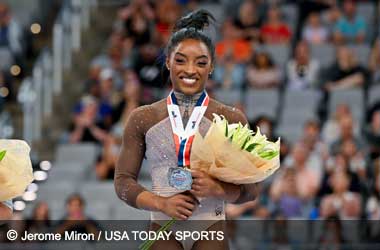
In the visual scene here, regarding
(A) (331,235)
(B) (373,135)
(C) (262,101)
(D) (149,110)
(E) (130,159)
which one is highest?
(D) (149,110)

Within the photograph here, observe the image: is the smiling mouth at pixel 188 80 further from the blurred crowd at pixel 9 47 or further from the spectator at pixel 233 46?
the blurred crowd at pixel 9 47

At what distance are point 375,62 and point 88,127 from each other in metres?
3.04

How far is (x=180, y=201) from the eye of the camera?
601 cm

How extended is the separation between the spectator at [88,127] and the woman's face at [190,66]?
272 inches

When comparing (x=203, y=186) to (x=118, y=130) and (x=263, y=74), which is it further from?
(x=263, y=74)

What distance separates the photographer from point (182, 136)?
6168 millimetres

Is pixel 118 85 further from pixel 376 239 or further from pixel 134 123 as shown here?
pixel 134 123

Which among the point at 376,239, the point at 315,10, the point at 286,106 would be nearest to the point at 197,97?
the point at 376,239

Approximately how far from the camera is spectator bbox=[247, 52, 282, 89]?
1381 cm

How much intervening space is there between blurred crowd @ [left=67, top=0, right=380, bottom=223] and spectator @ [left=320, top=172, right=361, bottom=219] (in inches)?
0.4

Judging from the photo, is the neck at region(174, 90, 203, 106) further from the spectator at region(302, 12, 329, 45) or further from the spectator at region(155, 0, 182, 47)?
the spectator at region(155, 0, 182, 47)

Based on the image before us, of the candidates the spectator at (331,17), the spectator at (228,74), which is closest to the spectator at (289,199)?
the spectator at (228,74)

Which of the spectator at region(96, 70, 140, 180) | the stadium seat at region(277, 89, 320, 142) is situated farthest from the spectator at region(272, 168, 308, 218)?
the spectator at region(96, 70, 140, 180)

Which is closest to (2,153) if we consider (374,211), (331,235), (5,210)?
(5,210)
